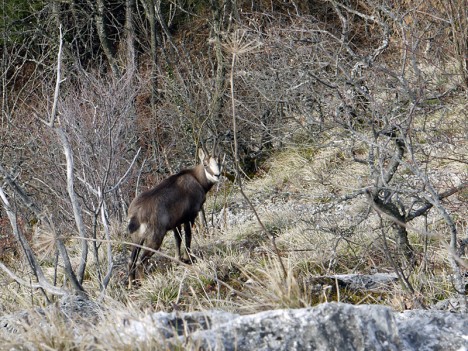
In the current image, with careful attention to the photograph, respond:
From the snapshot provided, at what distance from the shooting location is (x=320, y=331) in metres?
2.78

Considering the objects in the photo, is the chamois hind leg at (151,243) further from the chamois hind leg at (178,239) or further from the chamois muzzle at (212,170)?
the chamois muzzle at (212,170)

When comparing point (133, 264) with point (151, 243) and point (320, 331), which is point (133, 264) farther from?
point (320, 331)

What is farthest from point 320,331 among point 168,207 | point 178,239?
point 178,239

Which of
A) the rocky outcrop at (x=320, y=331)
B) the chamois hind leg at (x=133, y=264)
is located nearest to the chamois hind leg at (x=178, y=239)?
the chamois hind leg at (x=133, y=264)

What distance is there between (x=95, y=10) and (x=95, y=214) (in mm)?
11147

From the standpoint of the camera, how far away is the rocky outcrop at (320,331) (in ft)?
9.04

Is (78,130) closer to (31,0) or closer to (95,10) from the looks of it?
(95,10)

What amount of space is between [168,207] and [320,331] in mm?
4889

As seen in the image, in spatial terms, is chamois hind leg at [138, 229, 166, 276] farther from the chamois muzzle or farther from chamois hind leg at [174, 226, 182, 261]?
the chamois muzzle

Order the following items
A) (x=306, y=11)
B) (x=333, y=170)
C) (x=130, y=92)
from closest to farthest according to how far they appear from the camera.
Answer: (x=333, y=170) < (x=130, y=92) < (x=306, y=11)

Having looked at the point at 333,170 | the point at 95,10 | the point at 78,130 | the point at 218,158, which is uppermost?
the point at 95,10

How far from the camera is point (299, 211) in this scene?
8.89 meters

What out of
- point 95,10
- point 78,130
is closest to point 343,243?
point 78,130

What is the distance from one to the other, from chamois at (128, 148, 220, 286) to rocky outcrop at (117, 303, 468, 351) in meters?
4.16
